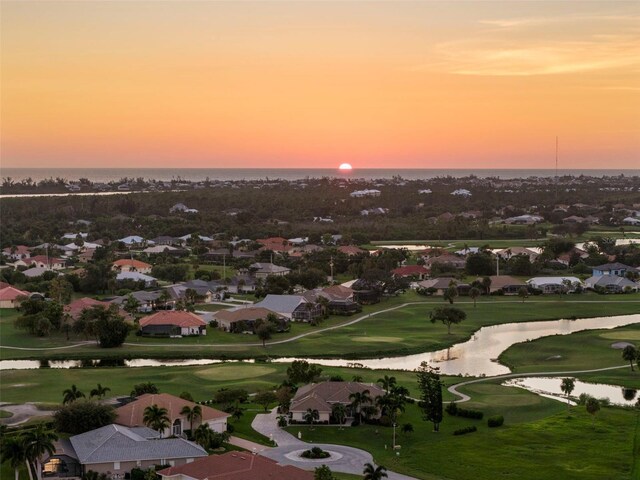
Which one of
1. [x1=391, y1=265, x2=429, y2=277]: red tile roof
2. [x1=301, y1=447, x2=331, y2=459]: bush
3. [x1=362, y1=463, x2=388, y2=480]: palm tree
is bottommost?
[x1=301, y1=447, x2=331, y2=459]: bush

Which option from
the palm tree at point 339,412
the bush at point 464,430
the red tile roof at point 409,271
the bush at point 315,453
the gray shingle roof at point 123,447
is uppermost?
the red tile roof at point 409,271

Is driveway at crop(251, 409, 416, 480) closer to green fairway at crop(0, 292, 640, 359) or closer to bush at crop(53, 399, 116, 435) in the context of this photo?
bush at crop(53, 399, 116, 435)

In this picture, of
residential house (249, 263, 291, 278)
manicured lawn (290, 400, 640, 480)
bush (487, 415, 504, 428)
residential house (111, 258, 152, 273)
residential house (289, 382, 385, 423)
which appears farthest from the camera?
residential house (111, 258, 152, 273)

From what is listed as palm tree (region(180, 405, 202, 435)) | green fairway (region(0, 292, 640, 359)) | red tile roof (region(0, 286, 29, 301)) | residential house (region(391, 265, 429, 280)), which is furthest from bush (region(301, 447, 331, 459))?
residential house (region(391, 265, 429, 280))

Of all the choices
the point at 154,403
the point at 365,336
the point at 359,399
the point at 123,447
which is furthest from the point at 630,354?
the point at 123,447

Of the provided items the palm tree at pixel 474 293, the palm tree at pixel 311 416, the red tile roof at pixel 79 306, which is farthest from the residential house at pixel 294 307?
the palm tree at pixel 311 416

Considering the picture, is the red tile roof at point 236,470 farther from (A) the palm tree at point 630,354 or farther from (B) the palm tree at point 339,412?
(A) the palm tree at point 630,354

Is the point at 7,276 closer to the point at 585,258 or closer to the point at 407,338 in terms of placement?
the point at 407,338
